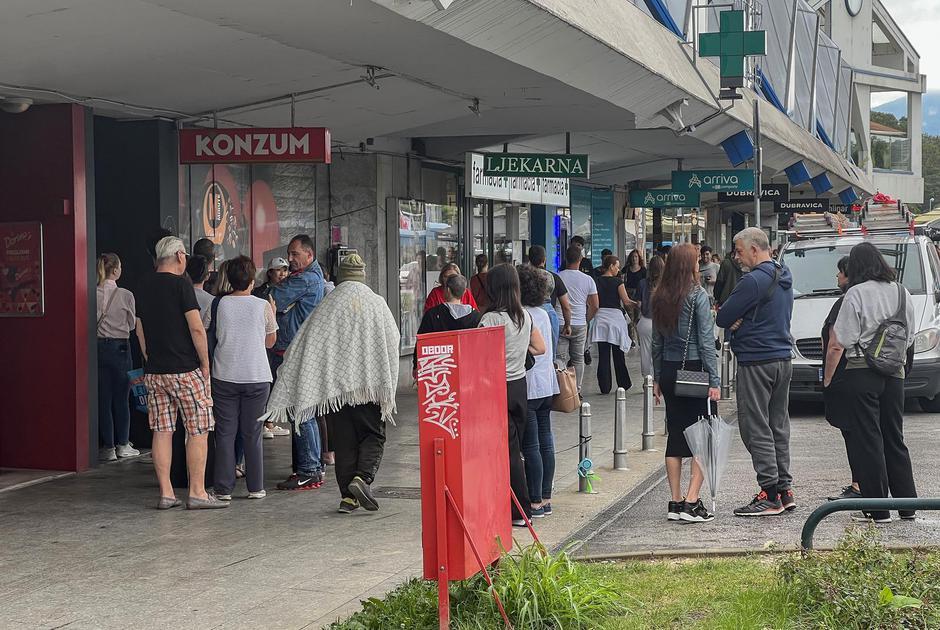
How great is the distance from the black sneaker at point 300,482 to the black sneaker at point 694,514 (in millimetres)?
3114

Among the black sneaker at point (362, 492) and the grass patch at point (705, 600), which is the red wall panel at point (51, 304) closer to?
the black sneaker at point (362, 492)

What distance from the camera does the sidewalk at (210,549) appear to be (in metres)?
6.37

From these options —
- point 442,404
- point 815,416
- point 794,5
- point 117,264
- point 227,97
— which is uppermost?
point 794,5

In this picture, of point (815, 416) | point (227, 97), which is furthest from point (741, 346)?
point (815, 416)

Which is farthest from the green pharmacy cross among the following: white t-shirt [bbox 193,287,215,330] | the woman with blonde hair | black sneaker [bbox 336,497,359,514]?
black sneaker [bbox 336,497,359,514]

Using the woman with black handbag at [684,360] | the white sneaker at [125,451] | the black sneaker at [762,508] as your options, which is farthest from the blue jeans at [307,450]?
the black sneaker at [762,508]

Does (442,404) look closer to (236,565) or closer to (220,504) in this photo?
(236,565)

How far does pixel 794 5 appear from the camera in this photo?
2916 cm

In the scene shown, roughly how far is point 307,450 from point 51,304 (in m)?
2.65

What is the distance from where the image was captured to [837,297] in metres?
15.0

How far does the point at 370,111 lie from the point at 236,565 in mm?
7328

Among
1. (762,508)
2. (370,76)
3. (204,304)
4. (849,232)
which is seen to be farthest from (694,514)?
(849,232)

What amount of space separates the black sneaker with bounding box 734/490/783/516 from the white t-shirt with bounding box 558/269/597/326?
6568 millimetres

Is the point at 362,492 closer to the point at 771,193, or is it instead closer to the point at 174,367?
the point at 174,367
